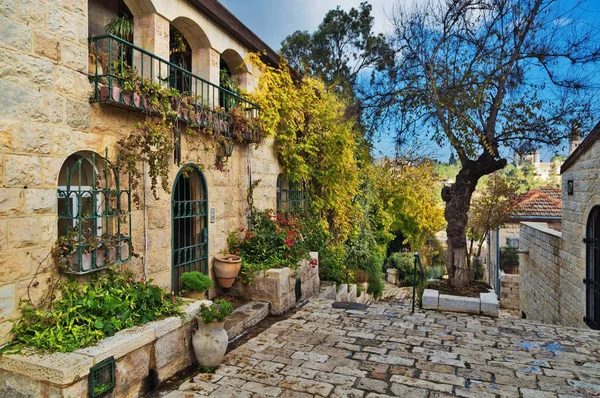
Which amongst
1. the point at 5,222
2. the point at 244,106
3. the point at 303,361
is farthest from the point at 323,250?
the point at 5,222

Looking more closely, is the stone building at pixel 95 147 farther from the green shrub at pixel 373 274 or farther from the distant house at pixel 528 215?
the distant house at pixel 528 215

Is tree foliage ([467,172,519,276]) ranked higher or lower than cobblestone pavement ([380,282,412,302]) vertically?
higher

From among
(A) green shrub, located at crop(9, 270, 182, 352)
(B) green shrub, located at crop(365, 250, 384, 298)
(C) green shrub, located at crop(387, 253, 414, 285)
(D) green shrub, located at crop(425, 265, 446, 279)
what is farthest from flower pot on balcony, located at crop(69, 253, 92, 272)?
(D) green shrub, located at crop(425, 265, 446, 279)

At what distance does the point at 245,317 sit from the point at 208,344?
4.70 ft

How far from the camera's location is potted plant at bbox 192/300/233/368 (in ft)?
13.0

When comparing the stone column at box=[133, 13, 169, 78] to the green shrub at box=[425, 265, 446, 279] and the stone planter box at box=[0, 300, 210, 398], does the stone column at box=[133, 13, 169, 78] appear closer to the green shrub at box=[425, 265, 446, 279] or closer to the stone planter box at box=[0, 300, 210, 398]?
the stone planter box at box=[0, 300, 210, 398]

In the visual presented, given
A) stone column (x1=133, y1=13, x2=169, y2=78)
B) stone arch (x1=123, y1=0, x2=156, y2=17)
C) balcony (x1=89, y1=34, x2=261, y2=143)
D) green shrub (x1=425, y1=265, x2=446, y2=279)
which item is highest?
stone arch (x1=123, y1=0, x2=156, y2=17)

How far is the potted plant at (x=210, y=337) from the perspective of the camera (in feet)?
13.0

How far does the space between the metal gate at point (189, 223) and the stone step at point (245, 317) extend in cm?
87

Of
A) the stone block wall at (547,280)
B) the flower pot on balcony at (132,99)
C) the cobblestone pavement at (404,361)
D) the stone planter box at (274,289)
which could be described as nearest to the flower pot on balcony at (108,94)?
the flower pot on balcony at (132,99)

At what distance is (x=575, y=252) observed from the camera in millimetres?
7262

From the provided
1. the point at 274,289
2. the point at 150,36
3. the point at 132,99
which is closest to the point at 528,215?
the point at 274,289

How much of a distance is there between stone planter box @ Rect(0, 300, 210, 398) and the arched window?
15.4ft

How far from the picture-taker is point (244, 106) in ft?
23.3
